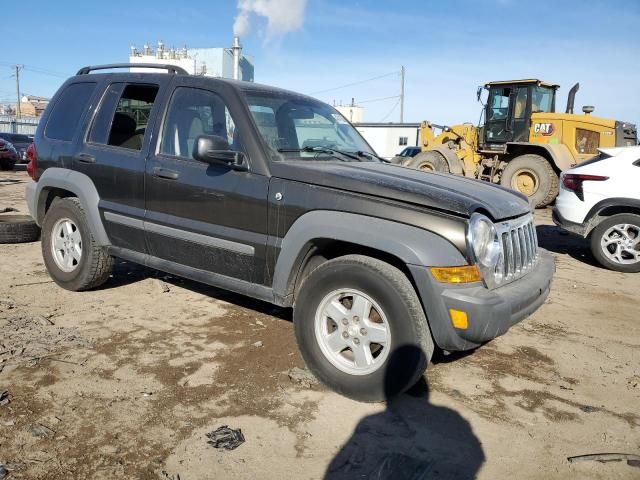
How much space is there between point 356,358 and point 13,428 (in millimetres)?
1939

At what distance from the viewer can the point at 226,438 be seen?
280cm

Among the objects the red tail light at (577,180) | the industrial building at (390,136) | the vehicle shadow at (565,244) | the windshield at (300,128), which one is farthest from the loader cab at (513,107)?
the industrial building at (390,136)

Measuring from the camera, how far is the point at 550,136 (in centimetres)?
1323

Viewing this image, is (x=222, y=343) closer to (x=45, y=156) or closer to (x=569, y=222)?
(x=45, y=156)

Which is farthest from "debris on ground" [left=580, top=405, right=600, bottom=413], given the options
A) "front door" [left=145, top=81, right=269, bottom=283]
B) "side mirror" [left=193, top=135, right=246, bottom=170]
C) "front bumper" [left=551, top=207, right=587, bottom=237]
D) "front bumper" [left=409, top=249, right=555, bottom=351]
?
"front bumper" [left=551, top=207, right=587, bottom=237]

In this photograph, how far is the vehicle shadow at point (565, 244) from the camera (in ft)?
26.6

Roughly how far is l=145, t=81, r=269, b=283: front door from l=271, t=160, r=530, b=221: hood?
13.6 inches

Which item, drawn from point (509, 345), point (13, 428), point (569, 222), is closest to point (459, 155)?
point (569, 222)

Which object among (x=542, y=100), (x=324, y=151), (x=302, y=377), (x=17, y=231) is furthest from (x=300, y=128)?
(x=542, y=100)

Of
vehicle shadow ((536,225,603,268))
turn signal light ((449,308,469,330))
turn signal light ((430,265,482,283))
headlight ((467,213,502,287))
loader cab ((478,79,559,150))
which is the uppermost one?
loader cab ((478,79,559,150))

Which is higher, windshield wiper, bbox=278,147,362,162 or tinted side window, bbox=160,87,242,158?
tinted side window, bbox=160,87,242,158

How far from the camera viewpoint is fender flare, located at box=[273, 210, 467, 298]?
9.71ft

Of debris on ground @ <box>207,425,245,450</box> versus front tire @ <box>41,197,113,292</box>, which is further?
front tire @ <box>41,197,113,292</box>

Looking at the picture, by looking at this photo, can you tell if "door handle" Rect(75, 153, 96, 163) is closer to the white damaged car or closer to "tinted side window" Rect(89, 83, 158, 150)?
"tinted side window" Rect(89, 83, 158, 150)
